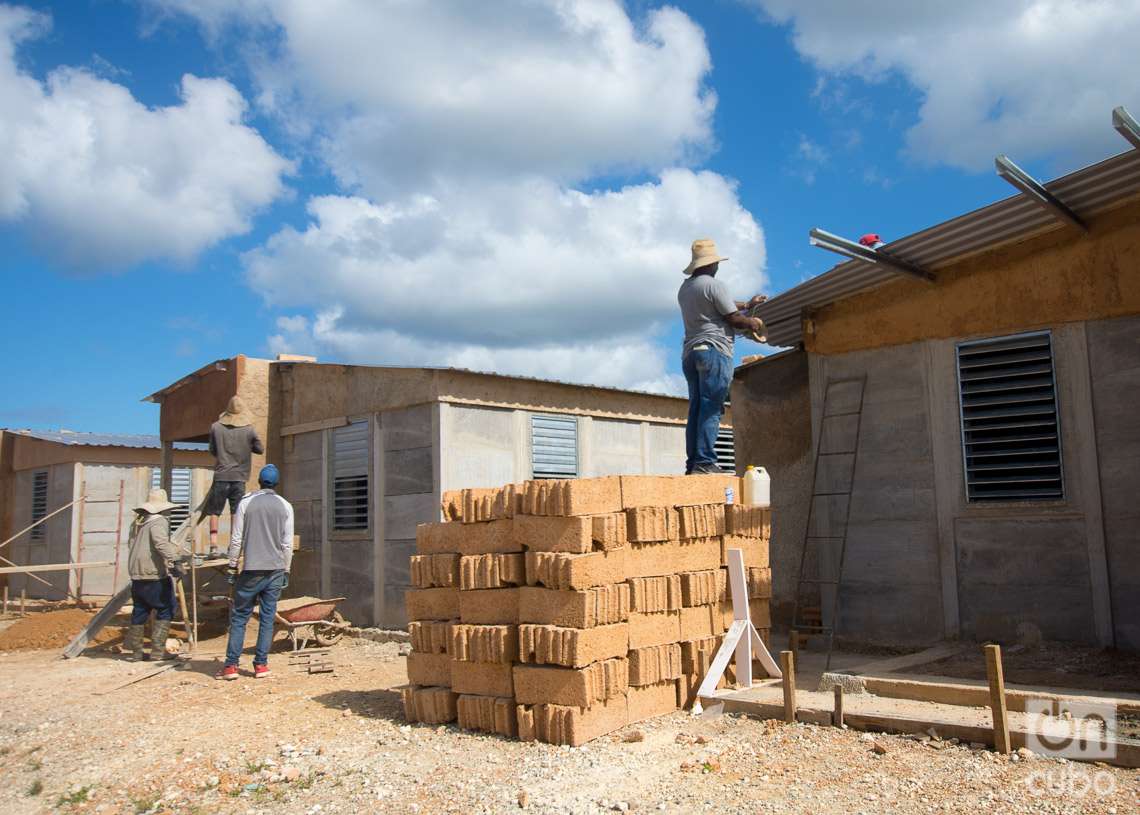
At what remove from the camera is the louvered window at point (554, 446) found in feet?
43.3

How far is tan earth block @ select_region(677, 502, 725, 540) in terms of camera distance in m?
7.42

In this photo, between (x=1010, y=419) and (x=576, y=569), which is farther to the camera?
(x=1010, y=419)

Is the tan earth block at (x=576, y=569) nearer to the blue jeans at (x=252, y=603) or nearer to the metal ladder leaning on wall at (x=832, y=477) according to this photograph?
the metal ladder leaning on wall at (x=832, y=477)

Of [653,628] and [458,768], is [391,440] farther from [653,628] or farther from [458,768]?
[458,768]

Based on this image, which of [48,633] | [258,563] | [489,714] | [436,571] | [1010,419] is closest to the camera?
[489,714]

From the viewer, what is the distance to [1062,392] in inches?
332

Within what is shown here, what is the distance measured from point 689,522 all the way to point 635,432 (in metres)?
7.32

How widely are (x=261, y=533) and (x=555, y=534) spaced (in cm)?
433

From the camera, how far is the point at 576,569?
21.6ft

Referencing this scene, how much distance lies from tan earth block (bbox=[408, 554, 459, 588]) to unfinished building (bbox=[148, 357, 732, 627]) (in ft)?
13.6

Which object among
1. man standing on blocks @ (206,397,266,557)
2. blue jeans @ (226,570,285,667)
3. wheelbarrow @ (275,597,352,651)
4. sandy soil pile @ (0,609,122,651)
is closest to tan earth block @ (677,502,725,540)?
blue jeans @ (226,570,285,667)

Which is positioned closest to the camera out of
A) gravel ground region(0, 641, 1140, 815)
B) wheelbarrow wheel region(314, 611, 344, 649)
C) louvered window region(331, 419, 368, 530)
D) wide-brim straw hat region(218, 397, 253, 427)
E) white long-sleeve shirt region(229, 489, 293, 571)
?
gravel ground region(0, 641, 1140, 815)

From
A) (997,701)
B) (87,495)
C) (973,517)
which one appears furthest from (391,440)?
(87,495)

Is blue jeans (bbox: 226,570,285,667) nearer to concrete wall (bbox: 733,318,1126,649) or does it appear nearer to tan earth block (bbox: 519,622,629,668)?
tan earth block (bbox: 519,622,629,668)
